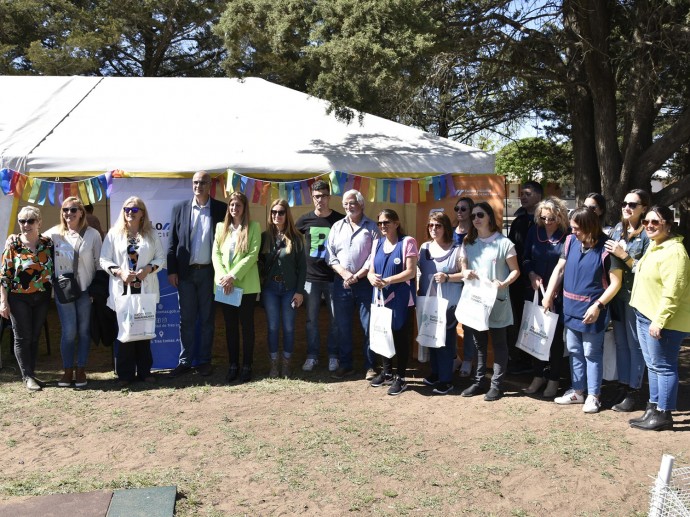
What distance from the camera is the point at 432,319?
581 centimetres

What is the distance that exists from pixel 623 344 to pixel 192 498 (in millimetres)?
3535

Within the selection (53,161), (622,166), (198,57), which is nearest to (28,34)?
(198,57)

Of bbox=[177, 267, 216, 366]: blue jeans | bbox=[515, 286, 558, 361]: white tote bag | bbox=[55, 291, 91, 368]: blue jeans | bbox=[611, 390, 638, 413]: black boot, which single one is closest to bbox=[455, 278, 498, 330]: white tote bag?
bbox=[515, 286, 558, 361]: white tote bag

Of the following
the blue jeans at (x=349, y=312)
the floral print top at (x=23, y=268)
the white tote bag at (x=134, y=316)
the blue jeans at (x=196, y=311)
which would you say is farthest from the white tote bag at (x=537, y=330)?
the floral print top at (x=23, y=268)

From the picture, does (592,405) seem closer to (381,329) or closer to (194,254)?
(381,329)

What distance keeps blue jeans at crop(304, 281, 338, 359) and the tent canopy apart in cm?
132

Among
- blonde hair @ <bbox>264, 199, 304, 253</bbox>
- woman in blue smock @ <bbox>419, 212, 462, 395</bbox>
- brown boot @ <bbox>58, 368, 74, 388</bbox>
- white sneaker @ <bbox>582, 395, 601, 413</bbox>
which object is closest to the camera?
white sneaker @ <bbox>582, 395, 601, 413</bbox>

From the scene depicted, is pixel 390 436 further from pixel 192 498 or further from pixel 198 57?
pixel 198 57

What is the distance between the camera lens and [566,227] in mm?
5711

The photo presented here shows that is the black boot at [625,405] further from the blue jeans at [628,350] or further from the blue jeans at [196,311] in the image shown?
the blue jeans at [196,311]

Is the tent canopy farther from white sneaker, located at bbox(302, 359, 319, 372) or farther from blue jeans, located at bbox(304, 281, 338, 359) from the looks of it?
white sneaker, located at bbox(302, 359, 319, 372)

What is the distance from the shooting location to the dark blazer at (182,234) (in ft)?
20.3

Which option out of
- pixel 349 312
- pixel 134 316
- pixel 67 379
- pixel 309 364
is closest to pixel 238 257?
pixel 134 316

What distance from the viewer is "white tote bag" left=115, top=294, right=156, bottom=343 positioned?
5.84m
